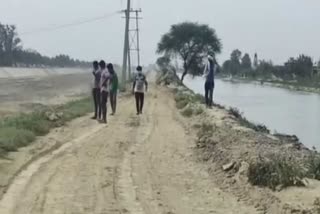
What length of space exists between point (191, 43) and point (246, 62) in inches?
3219

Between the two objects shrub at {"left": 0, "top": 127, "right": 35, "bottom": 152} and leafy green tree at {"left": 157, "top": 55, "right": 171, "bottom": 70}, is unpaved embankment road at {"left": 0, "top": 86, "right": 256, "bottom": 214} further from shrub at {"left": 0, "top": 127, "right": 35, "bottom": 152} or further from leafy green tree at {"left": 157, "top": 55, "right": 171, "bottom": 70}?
leafy green tree at {"left": 157, "top": 55, "right": 171, "bottom": 70}

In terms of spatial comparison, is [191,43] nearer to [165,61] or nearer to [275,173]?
[165,61]

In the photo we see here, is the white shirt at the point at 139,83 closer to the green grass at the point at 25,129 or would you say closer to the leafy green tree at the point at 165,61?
the green grass at the point at 25,129

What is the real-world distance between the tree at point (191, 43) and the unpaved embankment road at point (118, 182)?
55.7m

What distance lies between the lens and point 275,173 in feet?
30.2

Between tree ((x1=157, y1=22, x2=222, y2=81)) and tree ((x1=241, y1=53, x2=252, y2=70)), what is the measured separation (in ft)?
245

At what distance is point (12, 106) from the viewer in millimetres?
32531

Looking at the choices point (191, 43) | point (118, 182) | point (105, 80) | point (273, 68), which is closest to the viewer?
point (118, 182)

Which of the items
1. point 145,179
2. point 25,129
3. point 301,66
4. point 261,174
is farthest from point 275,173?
point 301,66

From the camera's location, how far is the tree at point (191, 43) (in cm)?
7044

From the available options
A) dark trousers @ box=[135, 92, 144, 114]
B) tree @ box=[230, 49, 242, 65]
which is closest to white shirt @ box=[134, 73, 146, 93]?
dark trousers @ box=[135, 92, 144, 114]

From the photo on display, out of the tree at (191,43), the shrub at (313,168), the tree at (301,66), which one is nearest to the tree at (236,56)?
the tree at (301,66)

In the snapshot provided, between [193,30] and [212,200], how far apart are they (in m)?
63.7

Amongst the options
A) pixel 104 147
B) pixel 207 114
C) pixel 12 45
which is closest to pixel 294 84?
pixel 12 45
